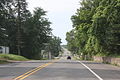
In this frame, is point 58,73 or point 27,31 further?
point 27,31

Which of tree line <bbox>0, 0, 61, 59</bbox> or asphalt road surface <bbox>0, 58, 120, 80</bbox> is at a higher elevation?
tree line <bbox>0, 0, 61, 59</bbox>

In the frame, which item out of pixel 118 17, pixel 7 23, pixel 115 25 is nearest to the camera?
pixel 118 17

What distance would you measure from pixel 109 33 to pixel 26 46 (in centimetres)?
5692

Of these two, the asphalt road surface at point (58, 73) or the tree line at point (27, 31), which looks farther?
the tree line at point (27, 31)

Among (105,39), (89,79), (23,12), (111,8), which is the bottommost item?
(89,79)

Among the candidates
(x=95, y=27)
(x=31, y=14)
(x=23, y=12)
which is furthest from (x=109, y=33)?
(x=31, y=14)

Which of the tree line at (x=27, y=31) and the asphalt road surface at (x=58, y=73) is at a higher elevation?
the tree line at (x=27, y=31)

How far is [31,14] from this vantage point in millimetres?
96125

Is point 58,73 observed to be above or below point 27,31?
below

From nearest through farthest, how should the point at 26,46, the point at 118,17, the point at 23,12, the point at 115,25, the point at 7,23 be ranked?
1. the point at 118,17
2. the point at 115,25
3. the point at 7,23
4. the point at 23,12
5. the point at 26,46

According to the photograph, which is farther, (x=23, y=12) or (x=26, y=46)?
(x=26, y=46)

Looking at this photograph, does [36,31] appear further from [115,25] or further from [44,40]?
[115,25]

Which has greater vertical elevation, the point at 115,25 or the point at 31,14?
the point at 31,14

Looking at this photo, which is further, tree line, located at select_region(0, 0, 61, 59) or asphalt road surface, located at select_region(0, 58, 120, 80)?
tree line, located at select_region(0, 0, 61, 59)
